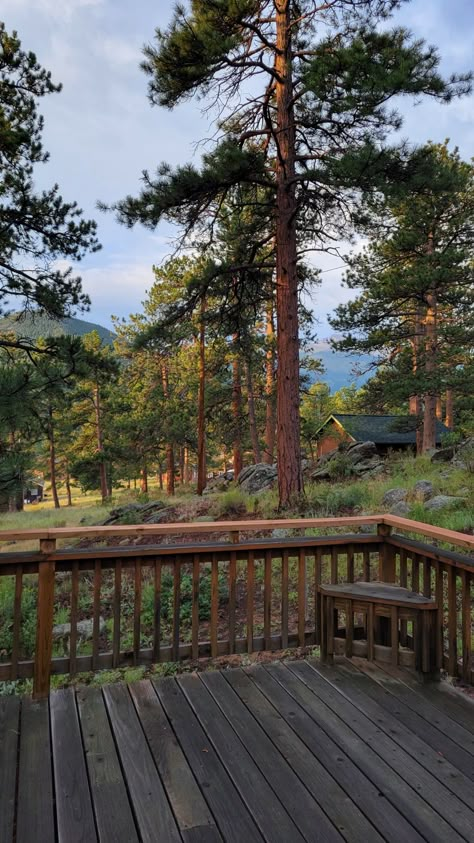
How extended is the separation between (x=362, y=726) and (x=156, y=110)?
9.26 metres

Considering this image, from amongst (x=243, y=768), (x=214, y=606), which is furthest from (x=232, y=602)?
(x=243, y=768)

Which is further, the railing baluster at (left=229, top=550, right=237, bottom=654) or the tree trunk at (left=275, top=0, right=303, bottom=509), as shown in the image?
the tree trunk at (left=275, top=0, right=303, bottom=509)

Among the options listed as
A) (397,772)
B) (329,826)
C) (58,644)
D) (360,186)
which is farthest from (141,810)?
(360,186)

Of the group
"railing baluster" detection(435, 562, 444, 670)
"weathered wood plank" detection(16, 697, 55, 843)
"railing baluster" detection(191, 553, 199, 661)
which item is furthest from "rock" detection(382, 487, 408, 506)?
"weathered wood plank" detection(16, 697, 55, 843)

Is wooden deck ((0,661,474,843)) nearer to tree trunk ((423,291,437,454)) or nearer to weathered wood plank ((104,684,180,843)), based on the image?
weathered wood plank ((104,684,180,843))

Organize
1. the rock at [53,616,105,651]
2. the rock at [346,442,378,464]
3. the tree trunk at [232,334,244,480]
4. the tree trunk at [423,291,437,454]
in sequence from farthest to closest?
the tree trunk at [232,334,244,480] < the tree trunk at [423,291,437,454] < the rock at [346,442,378,464] < the rock at [53,616,105,651]

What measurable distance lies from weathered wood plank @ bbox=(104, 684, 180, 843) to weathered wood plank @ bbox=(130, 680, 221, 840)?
29 mm

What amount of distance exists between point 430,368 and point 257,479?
6213 millimetres

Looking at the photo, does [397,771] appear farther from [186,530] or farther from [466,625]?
[186,530]

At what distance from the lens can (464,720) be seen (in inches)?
100

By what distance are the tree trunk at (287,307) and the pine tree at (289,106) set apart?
19 mm

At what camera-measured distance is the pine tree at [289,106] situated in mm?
7082

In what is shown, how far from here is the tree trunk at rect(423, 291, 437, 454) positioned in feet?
45.7

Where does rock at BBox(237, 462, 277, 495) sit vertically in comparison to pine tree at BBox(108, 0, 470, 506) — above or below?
below
